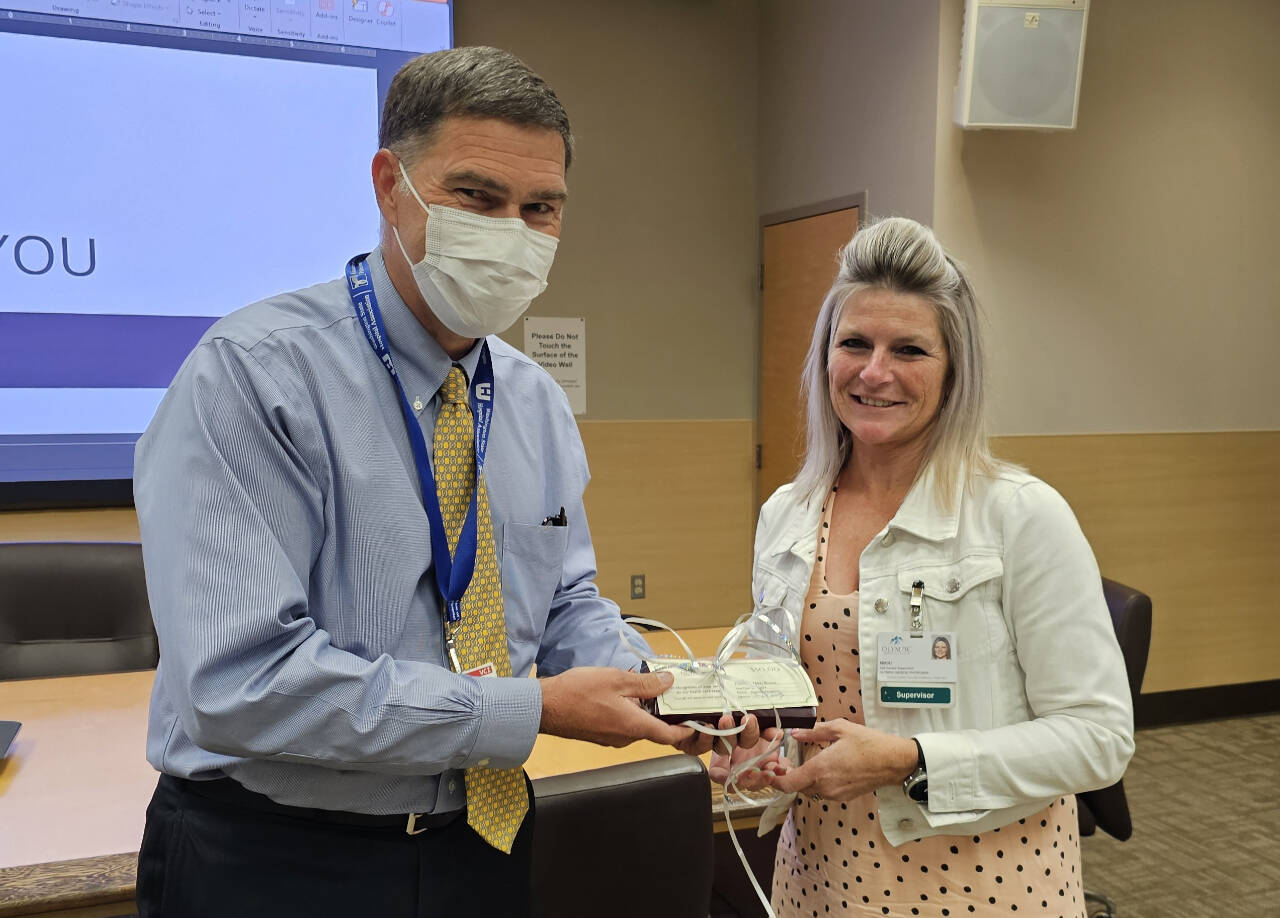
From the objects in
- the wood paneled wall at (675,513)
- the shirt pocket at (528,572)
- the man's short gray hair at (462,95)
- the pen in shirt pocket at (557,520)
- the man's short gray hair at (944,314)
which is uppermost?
the man's short gray hair at (462,95)

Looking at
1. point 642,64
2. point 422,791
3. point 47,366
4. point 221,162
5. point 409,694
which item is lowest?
point 422,791

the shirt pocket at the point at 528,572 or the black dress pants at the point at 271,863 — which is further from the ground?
the shirt pocket at the point at 528,572

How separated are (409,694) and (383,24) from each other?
354 cm

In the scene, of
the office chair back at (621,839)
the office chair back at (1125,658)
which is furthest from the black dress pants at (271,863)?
the office chair back at (1125,658)

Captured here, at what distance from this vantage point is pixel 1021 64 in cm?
394

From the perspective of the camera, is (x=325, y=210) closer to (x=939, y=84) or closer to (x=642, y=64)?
(x=642, y=64)

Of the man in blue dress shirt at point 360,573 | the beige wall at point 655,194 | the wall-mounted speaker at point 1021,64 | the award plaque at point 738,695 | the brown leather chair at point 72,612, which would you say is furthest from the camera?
the beige wall at point 655,194

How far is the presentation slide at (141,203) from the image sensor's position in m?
3.59

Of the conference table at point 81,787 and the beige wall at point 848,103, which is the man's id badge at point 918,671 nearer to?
the conference table at point 81,787

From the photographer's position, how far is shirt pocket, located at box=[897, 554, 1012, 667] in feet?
4.86

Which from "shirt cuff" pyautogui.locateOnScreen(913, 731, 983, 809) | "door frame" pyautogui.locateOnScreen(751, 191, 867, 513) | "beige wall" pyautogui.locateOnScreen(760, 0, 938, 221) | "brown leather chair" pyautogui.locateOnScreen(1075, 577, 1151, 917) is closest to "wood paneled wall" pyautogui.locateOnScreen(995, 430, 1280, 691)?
"beige wall" pyautogui.locateOnScreen(760, 0, 938, 221)

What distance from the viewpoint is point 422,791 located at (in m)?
1.20

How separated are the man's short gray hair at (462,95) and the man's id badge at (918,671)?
88 centimetres

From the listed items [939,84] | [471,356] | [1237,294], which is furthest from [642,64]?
[471,356]
